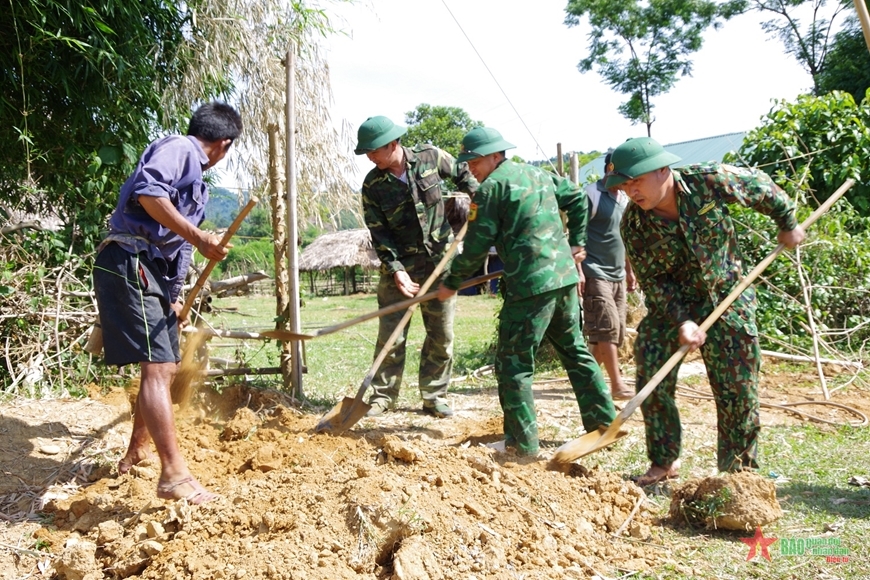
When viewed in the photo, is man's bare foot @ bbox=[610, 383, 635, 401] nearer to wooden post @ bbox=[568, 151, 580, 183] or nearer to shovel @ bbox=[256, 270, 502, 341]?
shovel @ bbox=[256, 270, 502, 341]

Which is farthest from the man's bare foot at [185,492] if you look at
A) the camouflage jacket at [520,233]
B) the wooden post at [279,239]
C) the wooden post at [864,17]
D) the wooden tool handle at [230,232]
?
the wooden post at [864,17]

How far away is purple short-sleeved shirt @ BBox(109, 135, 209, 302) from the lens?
3.30 m

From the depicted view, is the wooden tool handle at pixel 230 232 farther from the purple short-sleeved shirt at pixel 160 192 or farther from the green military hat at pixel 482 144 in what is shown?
the green military hat at pixel 482 144

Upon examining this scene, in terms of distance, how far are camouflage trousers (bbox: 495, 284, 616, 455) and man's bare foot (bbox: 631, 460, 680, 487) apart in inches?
14.5

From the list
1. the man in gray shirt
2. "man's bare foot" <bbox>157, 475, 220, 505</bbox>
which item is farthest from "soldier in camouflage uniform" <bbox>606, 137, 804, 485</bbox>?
"man's bare foot" <bbox>157, 475, 220, 505</bbox>

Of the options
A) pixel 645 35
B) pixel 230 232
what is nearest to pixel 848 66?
pixel 645 35

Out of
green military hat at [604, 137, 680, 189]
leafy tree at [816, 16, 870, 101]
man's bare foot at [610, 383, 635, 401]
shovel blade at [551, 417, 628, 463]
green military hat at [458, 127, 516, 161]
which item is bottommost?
man's bare foot at [610, 383, 635, 401]

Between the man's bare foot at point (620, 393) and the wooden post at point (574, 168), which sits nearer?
the man's bare foot at point (620, 393)

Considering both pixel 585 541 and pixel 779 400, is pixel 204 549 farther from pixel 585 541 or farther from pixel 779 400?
pixel 779 400

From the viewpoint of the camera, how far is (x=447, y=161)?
5.28 meters

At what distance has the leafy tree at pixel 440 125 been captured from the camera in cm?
3600

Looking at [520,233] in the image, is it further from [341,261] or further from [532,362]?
[341,261]

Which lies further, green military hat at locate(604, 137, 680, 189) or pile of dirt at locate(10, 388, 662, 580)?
green military hat at locate(604, 137, 680, 189)

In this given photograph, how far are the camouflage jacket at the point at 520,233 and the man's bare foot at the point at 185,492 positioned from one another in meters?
1.80
